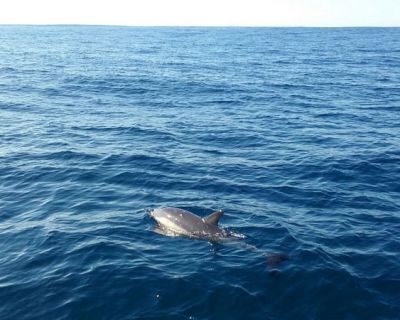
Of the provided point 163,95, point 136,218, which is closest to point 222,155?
point 136,218

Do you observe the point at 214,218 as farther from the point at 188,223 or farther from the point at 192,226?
the point at 188,223

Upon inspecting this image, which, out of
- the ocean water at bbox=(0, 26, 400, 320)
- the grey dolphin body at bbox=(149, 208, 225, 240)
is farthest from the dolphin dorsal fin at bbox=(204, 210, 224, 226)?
the ocean water at bbox=(0, 26, 400, 320)

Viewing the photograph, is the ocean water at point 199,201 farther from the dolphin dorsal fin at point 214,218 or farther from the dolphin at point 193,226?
the dolphin dorsal fin at point 214,218

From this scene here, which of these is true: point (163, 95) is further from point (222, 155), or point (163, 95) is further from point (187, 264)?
point (187, 264)

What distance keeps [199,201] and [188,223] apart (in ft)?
11.4

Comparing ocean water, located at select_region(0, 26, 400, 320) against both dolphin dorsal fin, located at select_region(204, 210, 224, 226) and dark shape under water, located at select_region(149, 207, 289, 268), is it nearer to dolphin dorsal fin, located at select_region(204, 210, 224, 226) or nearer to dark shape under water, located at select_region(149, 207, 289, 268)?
dark shape under water, located at select_region(149, 207, 289, 268)

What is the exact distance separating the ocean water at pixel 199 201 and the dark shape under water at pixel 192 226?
0.42 meters

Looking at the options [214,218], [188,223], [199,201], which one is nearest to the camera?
[214,218]

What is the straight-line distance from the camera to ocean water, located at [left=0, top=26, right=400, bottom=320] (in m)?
15.0

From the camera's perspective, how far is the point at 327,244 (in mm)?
18297

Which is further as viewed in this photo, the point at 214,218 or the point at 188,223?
A: the point at 188,223

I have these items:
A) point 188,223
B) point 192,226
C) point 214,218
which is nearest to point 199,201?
point 188,223

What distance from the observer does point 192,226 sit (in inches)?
744

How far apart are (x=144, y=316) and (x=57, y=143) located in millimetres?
20596
